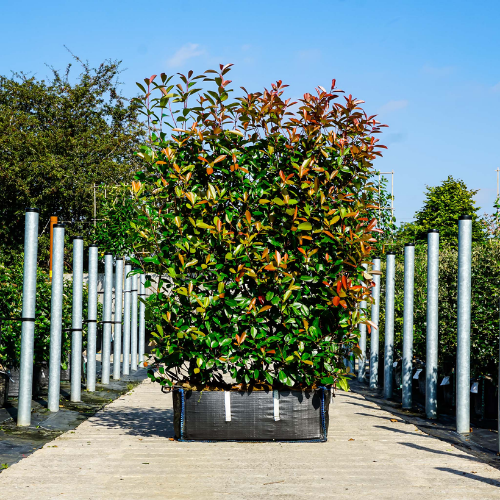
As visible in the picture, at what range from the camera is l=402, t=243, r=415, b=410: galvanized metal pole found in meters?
9.89

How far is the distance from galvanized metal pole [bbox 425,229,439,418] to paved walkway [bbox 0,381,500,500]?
958 mm

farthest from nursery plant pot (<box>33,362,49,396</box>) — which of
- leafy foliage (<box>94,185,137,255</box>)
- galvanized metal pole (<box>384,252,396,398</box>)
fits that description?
leafy foliage (<box>94,185,137,255</box>)

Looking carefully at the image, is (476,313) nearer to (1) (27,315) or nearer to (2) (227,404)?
(2) (227,404)

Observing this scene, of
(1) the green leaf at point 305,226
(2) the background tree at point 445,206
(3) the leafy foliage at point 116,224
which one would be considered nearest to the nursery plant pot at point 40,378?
(1) the green leaf at point 305,226

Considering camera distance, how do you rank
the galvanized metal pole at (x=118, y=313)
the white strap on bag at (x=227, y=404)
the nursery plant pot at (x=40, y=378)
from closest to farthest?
the white strap on bag at (x=227, y=404) < the nursery plant pot at (x=40, y=378) < the galvanized metal pole at (x=118, y=313)

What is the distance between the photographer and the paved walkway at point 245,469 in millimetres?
5031

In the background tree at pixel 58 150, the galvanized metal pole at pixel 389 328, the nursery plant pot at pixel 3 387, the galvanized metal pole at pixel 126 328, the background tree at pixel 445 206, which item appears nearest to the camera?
the nursery plant pot at pixel 3 387

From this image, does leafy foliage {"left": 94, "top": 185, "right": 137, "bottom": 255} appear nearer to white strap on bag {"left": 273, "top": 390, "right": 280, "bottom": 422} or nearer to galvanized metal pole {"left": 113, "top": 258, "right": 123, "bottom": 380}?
galvanized metal pole {"left": 113, "top": 258, "right": 123, "bottom": 380}

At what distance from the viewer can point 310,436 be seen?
283 inches

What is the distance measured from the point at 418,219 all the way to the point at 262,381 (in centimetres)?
4404

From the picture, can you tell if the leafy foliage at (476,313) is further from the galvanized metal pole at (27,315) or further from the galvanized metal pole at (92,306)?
the galvanized metal pole at (27,315)

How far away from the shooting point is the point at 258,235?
7094mm

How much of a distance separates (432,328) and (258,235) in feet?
10.2

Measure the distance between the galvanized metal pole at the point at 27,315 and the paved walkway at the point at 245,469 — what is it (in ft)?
2.17
